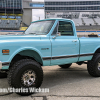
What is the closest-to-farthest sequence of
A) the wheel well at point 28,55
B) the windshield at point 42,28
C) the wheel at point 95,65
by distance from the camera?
the wheel well at point 28,55 < the windshield at point 42,28 < the wheel at point 95,65

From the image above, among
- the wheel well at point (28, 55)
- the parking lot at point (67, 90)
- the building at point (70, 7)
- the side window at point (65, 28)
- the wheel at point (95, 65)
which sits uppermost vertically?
the building at point (70, 7)

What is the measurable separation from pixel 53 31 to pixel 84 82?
6.69ft

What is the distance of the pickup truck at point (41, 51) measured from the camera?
335 cm

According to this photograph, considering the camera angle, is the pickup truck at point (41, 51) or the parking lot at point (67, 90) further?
the parking lot at point (67, 90)

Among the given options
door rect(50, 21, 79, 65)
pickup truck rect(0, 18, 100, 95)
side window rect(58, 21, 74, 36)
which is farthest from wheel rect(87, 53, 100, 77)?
side window rect(58, 21, 74, 36)

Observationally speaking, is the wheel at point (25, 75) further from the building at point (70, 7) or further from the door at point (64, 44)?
the building at point (70, 7)

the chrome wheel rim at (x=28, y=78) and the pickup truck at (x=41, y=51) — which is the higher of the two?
the pickup truck at (x=41, y=51)

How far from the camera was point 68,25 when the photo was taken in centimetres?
471

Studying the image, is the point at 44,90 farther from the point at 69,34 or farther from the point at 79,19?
the point at 79,19

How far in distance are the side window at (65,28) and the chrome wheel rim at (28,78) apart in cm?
169

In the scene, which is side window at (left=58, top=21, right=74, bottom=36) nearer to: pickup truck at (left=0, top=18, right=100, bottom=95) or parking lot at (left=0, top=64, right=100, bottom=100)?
pickup truck at (left=0, top=18, right=100, bottom=95)

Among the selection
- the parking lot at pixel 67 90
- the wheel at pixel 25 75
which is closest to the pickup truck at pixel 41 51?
the wheel at pixel 25 75

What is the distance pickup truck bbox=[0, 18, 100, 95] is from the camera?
3348 millimetres

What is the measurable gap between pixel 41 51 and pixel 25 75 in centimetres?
79
